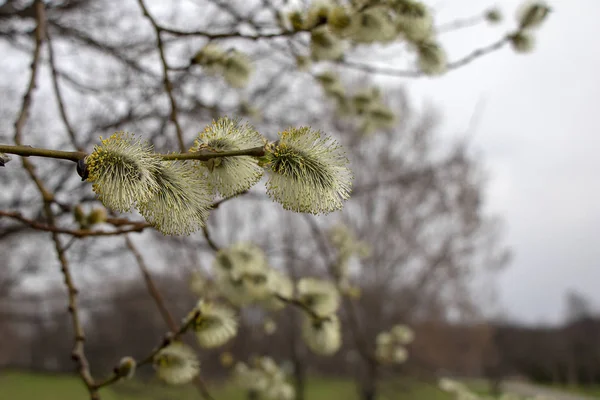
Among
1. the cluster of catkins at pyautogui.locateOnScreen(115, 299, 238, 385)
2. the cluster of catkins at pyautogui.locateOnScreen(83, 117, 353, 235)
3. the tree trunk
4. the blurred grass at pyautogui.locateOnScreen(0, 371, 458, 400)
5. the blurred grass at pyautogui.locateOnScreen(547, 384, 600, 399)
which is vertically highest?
the cluster of catkins at pyautogui.locateOnScreen(83, 117, 353, 235)

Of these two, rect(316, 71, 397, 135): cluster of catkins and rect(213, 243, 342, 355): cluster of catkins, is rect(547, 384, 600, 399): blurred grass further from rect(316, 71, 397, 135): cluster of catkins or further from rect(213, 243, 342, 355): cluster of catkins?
rect(213, 243, 342, 355): cluster of catkins

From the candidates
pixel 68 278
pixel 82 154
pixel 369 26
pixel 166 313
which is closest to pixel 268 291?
pixel 166 313

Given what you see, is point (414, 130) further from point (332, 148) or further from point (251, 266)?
point (332, 148)

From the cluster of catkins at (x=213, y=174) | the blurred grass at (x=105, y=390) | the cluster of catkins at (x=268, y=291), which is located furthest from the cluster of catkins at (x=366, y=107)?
the blurred grass at (x=105, y=390)

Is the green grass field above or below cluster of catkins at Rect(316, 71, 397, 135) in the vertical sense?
below

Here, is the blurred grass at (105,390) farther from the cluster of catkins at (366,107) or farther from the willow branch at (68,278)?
the willow branch at (68,278)

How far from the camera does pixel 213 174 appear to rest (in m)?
0.88

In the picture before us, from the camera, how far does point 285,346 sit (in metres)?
14.0

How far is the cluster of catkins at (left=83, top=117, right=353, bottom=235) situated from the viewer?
0.79m

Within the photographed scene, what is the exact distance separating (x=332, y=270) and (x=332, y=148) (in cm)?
259

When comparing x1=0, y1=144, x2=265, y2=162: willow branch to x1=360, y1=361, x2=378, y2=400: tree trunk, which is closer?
x1=0, y1=144, x2=265, y2=162: willow branch

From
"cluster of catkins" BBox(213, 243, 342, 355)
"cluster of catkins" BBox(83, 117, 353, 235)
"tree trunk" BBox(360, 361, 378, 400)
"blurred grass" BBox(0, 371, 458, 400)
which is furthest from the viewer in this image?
"blurred grass" BBox(0, 371, 458, 400)

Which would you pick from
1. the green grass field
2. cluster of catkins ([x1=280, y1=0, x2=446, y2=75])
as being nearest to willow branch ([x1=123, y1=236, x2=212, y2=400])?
cluster of catkins ([x1=280, y1=0, x2=446, y2=75])

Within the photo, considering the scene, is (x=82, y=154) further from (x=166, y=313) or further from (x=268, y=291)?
(x=268, y=291)
